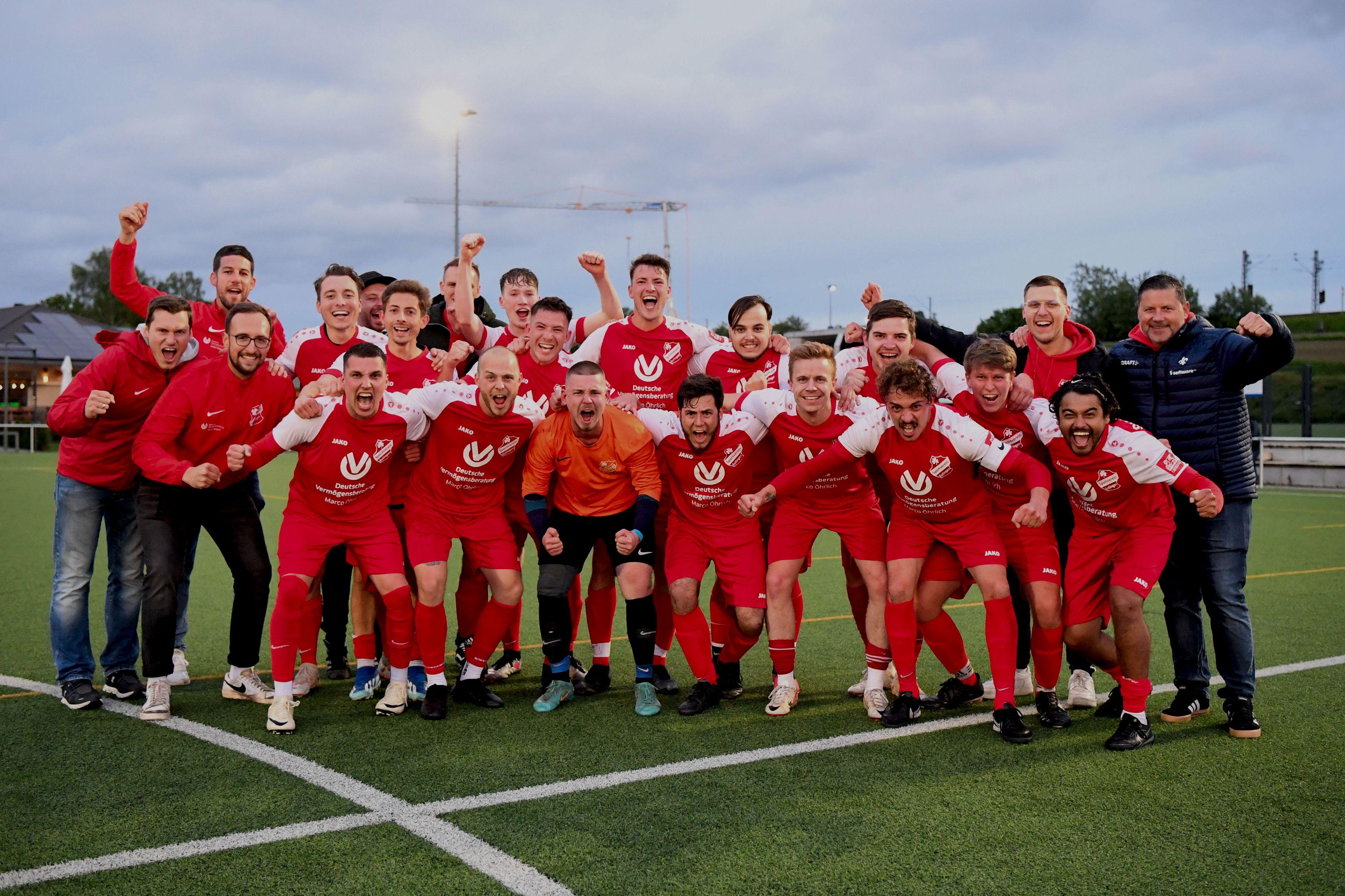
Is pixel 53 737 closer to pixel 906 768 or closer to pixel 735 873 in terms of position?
pixel 735 873

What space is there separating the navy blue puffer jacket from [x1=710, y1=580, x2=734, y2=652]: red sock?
2.37m

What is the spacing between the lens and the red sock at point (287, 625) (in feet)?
16.4

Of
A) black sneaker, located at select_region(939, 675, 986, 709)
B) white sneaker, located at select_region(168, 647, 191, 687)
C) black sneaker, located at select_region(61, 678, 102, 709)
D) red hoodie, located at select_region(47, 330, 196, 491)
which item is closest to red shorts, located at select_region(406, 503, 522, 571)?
red hoodie, located at select_region(47, 330, 196, 491)

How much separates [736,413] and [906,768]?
212cm

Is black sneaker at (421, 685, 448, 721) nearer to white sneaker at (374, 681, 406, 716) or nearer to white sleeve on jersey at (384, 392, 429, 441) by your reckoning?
white sneaker at (374, 681, 406, 716)

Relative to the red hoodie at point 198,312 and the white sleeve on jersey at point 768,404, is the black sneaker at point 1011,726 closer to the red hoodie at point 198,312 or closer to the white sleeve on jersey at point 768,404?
the white sleeve on jersey at point 768,404

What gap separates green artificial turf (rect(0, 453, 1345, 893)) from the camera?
3221 millimetres

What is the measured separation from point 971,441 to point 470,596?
2938mm

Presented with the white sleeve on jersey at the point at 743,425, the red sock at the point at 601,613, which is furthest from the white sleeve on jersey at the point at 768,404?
the red sock at the point at 601,613

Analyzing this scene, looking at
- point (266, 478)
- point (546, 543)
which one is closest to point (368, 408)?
point (546, 543)

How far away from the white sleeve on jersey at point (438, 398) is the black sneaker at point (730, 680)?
199cm

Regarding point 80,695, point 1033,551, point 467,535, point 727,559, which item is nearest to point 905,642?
point 1033,551

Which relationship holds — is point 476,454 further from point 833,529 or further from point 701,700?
point 833,529

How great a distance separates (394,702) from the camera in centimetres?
521
